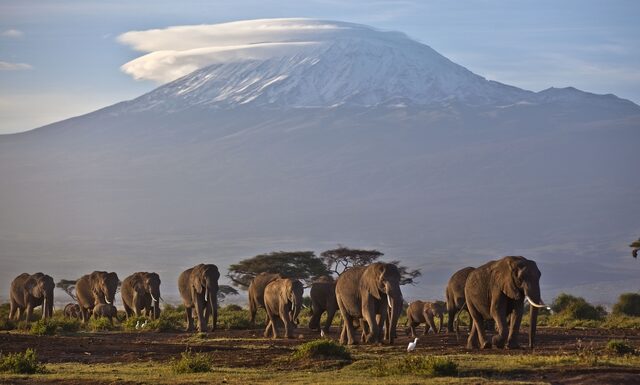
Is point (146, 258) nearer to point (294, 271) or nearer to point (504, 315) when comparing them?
point (294, 271)

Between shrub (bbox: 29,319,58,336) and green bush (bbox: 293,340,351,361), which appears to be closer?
green bush (bbox: 293,340,351,361)

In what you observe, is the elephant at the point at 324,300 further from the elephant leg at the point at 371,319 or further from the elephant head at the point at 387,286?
the elephant head at the point at 387,286

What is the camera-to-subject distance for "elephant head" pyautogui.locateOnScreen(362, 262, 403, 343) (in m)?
27.2

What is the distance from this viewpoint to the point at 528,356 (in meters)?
22.0

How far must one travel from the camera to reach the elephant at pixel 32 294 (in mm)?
42625

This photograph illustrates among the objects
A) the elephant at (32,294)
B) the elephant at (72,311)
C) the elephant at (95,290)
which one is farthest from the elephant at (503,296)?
the elephant at (72,311)

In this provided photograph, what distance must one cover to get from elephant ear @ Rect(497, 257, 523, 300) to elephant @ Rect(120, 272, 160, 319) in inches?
705

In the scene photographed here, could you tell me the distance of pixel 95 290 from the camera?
148 feet

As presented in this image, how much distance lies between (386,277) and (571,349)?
4.37m

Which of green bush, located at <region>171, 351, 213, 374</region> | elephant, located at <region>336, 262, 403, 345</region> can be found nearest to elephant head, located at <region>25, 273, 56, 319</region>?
elephant, located at <region>336, 262, 403, 345</region>

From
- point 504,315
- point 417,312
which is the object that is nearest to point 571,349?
point 504,315

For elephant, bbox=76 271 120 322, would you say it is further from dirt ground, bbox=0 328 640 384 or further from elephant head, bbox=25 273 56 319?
dirt ground, bbox=0 328 640 384

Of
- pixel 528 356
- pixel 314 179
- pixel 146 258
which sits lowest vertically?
pixel 528 356

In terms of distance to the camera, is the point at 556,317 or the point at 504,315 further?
the point at 556,317
